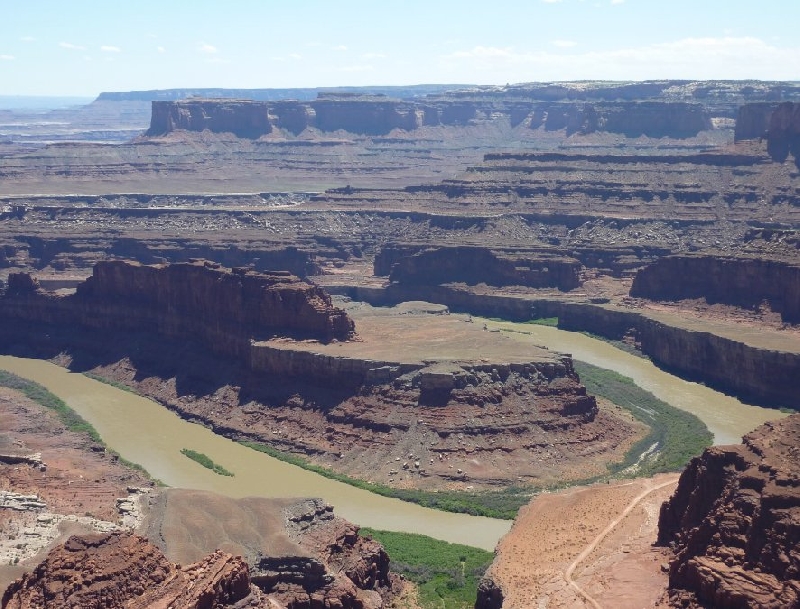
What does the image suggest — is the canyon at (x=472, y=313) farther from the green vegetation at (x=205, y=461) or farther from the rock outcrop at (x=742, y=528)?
the green vegetation at (x=205, y=461)

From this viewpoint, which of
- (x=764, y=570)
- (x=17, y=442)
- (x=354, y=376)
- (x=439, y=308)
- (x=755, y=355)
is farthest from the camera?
(x=439, y=308)

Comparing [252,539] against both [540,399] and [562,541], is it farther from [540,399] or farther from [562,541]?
[540,399]

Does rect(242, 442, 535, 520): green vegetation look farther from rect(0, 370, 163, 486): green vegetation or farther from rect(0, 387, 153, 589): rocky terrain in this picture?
rect(0, 387, 153, 589): rocky terrain

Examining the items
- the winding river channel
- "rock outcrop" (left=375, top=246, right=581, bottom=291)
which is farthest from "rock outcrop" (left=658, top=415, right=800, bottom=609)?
"rock outcrop" (left=375, top=246, right=581, bottom=291)

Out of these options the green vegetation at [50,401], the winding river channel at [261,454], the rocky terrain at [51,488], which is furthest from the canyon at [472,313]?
the rocky terrain at [51,488]

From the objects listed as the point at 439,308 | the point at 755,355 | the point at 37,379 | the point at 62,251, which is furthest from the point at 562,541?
the point at 62,251

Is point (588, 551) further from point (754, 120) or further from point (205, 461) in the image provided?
point (754, 120)
